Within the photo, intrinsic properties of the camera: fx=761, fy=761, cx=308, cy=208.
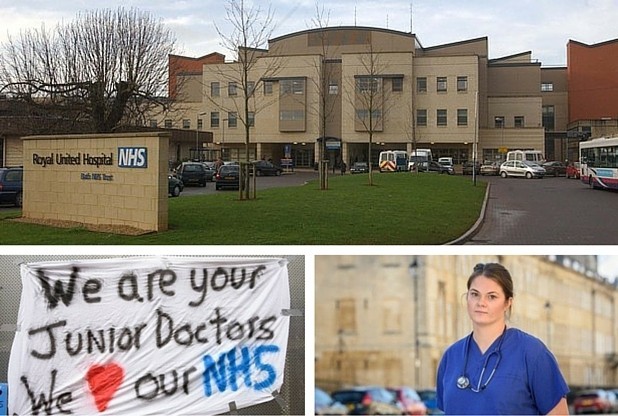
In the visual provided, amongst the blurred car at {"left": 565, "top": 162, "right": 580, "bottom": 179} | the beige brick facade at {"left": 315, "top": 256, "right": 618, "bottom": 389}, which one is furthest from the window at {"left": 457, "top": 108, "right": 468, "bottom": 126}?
the beige brick facade at {"left": 315, "top": 256, "right": 618, "bottom": 389}

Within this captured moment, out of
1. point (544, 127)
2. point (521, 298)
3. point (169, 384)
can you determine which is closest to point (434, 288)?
point (521, 298)

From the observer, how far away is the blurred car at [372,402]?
451cm

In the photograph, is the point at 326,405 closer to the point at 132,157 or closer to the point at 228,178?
the point at 132,157

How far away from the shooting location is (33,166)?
587 inches

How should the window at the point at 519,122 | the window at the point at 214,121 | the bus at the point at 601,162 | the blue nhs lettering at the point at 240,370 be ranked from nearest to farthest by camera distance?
the blue nhs lettering at the point at 240,370 < the bus at the point at 601,162 < the window at the point at 214,121 < the window at the point at 519,122

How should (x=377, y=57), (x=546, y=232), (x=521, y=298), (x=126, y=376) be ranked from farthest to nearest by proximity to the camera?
(x=377, y=57), (x=546, y=232), (x=126, y=376), (x=521, y=298)

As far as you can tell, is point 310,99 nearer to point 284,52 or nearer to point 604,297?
point 284,52

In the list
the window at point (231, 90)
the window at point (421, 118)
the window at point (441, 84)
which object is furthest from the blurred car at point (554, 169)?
the window at point (231, 90)

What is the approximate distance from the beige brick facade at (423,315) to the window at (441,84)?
168 feet

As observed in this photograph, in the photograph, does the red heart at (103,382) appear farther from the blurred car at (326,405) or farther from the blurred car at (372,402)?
the blurred car at (372,402)

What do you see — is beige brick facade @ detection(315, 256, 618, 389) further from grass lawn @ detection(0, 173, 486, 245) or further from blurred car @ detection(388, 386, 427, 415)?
grass lawn @ detection(0, 173, 486, 245)

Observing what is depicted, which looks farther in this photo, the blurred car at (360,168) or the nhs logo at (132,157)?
the blurred car at (360,168)

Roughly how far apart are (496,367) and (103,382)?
7.92 feet

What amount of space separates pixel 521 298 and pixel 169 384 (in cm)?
224
